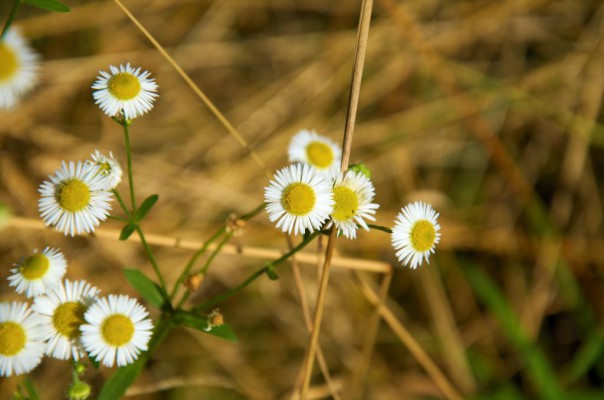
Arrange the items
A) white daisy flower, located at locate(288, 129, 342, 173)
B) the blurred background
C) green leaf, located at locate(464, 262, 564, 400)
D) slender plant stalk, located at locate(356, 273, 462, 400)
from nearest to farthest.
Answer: white daisy flower, located at locate(288, 129, 342, 173)
slender plant stalk, located at locate(356, 273, 462, 400)
green leaf, located at locate(464, 262, 564, 400)
the blurred background

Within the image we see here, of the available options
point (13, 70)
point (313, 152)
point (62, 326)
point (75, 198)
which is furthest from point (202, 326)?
point (13, 70)

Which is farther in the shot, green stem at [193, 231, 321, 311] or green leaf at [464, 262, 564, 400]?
green leaf at [464, 262, 564, 400]

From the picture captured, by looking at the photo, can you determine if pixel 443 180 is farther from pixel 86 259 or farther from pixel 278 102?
pixel 86 259

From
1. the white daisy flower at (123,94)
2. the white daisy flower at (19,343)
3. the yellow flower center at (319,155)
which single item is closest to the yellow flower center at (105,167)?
the white daisy flower at (123,94)

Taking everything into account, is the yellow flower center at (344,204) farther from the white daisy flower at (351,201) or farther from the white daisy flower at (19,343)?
the white daisy flower at (19,343)

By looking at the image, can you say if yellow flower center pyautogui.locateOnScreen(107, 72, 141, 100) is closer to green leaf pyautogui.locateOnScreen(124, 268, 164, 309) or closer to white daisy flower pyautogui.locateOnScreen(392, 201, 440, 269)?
green leaf pyautogui.locateOnScreen(124, 268, 164, 309)

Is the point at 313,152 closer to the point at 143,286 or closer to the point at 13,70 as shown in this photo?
the point at 143,286

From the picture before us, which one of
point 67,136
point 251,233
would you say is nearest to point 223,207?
point 251,233

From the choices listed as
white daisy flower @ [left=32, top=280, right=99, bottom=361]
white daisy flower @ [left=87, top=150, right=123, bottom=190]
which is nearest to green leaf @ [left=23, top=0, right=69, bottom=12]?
white daisy flower @ [left=87, top=150, right=123, bottom=190]
